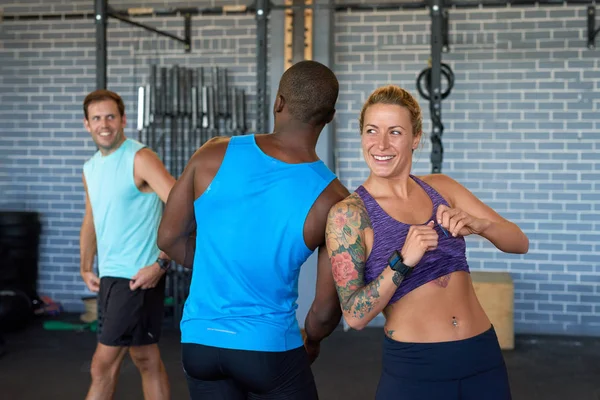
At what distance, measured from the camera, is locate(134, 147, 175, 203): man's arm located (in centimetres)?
324

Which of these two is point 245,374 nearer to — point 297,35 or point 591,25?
point 297,35

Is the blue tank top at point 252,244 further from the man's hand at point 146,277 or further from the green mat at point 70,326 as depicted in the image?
the green mat at point 70,326

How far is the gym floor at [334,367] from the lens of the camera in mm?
4527

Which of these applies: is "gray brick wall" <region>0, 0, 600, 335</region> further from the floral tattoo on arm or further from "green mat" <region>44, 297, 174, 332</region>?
the floral tattoo on arm

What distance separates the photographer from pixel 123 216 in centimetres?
332

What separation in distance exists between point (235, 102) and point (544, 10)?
2559mm

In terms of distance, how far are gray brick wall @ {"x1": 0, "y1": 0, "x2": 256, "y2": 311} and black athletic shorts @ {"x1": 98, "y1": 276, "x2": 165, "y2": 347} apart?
11.2 ft

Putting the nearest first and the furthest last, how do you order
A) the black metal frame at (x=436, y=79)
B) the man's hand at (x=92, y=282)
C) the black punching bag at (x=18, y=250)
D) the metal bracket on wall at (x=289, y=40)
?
the man's hand at (x=92, y=282), the black metal frame at (x=436, y=79), the metal bracket on wall at (x=289, y=40), the black punching bag at (x=18, y=250)

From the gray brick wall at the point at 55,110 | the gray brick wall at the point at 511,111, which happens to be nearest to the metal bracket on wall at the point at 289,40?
the gray brick wall at the point at 511,111

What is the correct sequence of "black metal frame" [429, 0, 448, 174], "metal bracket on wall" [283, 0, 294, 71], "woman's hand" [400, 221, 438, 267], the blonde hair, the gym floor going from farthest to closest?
"metal bracket on wall" [283, 0, 294, 71] < the gym floor < "black metal frame" [429, 0, 448, 174] < the blonde hair < "woman's hand" [400, 221, 438, 267]

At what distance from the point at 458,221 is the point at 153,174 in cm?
166

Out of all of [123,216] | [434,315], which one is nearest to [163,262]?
[123,216]

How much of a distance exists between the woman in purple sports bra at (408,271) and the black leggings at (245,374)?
8.0 inches

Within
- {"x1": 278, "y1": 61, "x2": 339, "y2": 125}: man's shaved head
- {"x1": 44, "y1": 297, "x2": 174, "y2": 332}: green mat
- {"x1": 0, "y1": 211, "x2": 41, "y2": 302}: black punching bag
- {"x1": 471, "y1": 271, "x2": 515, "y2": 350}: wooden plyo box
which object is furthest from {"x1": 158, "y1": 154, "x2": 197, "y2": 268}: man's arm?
{"x1": 0, "y1": 211, "x2": 41, "y2": 302}: black punching bag
